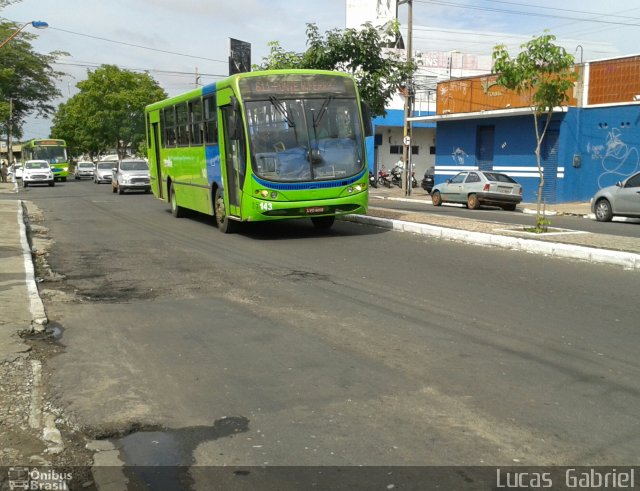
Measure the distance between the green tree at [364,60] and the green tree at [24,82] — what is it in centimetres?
4201

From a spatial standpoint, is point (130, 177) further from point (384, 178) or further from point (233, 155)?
point (233, 155)

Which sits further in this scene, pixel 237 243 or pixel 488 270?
pixel 237 243

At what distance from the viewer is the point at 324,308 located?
7570 millimetres

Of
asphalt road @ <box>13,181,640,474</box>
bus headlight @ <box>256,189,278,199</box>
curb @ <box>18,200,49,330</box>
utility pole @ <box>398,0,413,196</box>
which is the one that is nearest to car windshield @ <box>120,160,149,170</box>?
utility pole @ <box>398,0,413,196</box>

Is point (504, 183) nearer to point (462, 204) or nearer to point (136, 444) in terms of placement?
point (462, 204)

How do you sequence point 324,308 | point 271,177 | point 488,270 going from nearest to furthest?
point 324,308 < point 488,270 < point 271,177

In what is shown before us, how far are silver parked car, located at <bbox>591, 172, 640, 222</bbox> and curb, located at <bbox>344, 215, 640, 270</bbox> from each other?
6.98 meters

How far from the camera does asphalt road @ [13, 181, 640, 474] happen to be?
13.4 feet

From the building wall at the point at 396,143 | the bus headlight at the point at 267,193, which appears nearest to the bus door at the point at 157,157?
the bus headlight at the point at 267,193

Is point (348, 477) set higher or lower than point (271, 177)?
lower

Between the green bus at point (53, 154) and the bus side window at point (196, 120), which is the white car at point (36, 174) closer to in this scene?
the green bus at point (53, 154)

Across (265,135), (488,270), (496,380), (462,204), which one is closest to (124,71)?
(462,204)

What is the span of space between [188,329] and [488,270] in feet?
16.4

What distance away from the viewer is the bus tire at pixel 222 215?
14539 millimetres
